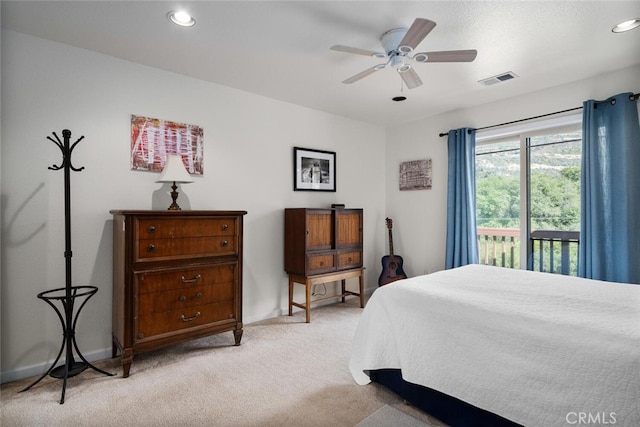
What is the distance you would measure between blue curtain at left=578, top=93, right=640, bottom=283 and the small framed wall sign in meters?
1.74

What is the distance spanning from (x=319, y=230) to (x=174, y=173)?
1646mm

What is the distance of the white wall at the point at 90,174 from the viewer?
93.4 inches

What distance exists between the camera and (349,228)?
4062 millimetres

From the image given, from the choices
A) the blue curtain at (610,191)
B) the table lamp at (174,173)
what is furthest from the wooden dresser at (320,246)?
the blue curtain at (610,191)

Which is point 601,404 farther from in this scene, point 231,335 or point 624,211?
point 231,335

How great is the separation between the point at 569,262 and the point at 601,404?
8.80 ft

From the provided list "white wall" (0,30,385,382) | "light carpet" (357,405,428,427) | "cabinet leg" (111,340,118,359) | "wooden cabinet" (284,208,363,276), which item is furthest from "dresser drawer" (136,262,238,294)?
"light carpet" (357,405,428,427)

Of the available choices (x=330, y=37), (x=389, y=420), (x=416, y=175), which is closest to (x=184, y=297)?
(x=389, y=420)

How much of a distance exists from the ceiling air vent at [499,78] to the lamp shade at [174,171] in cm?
297

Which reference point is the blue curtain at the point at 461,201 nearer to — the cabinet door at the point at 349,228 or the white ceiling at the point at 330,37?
the white ceiling at the point at 330,37

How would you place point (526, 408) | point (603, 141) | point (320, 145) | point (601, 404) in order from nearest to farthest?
point (601, 404)
point (526, 408)
point (603, 141)
point (320, 145)

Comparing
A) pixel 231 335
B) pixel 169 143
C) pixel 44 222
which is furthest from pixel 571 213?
pixel 44 222

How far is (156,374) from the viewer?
8.00 feet

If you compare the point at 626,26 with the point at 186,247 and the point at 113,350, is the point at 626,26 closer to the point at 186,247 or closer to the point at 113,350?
the point at 186,247
